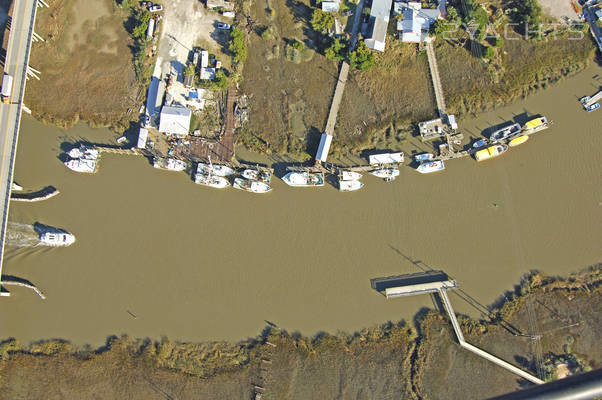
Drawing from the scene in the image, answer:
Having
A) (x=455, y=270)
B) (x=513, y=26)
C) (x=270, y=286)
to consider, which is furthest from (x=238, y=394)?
(x=513, y=26)

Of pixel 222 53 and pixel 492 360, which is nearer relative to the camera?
pixel 492 360

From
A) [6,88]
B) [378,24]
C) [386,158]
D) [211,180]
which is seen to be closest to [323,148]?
[386,158]

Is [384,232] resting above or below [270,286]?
above

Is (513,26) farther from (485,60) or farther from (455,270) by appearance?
(455,270)

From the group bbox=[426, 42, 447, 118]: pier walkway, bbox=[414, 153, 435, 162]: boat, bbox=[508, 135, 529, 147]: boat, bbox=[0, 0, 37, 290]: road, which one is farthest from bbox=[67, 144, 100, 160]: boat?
bbox=[508, 135, 529, 147]: boat

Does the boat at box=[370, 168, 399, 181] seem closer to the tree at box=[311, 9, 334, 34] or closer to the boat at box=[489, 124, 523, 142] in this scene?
the boat at box=[489, 124, 523, 142]

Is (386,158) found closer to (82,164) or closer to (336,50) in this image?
(336,50)
